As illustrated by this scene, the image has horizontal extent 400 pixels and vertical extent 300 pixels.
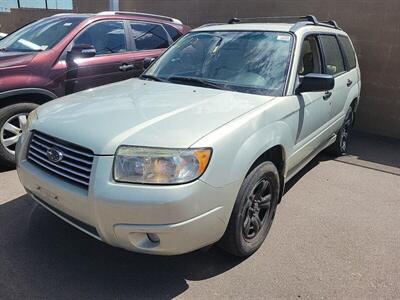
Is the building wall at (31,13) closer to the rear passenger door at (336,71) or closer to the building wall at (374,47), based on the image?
the building wall at (374,47)

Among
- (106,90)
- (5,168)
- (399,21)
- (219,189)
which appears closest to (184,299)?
(219,189)

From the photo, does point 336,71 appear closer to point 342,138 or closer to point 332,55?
point 332,55

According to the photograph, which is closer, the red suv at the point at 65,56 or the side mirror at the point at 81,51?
the red suv at the point at 65,56

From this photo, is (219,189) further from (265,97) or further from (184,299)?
(265,97)

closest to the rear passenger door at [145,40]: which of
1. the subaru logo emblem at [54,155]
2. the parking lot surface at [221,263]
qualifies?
the parking lot surface at [221,263]

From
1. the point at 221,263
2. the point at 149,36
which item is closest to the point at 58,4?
the point at 149,36

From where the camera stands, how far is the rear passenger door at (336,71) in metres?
4.50

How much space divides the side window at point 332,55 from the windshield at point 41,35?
125 inches

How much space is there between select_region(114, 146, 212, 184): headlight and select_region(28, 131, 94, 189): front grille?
0.74 ft

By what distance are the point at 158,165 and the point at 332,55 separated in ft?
10.4

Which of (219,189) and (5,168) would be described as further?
(5,168)

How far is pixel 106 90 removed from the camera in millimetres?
3648

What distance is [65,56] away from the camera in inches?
198

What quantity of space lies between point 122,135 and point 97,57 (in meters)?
3.21
